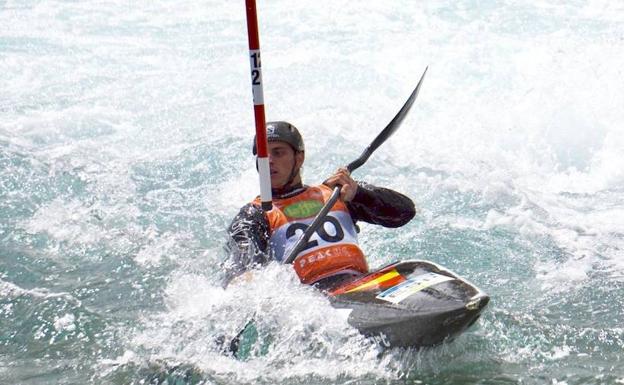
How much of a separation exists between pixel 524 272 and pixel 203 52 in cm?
793

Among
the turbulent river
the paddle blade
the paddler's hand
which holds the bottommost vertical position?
the turbulent river

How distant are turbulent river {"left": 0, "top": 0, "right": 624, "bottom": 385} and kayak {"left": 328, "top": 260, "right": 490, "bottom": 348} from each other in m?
0.08

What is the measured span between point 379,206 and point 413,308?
1054 mm

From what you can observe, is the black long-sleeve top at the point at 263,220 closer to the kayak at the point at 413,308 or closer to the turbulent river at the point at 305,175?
the turbulent river at the point at 305,175

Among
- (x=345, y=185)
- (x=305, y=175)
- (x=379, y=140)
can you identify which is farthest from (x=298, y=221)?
(x=305, y=175)

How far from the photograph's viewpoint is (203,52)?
1261 cm

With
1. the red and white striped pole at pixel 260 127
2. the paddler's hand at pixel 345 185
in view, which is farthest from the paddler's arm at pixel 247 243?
the paddler's hand at pixel 345 185

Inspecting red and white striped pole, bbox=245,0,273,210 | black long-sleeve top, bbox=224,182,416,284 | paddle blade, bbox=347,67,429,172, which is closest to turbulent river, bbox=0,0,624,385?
black long-sleeve top, bbox=224,182,416,284

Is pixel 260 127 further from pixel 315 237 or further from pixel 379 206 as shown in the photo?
pixel 379 206

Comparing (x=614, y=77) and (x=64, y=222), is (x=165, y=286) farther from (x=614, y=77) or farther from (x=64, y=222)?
(x=614, y=77)

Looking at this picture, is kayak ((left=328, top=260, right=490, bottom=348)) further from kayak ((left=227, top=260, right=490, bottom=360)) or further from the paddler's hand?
the paddler's hand

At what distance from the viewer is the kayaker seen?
4449 mm

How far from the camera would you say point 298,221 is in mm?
4594

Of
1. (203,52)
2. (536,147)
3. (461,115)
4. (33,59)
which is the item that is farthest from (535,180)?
(33,59)
